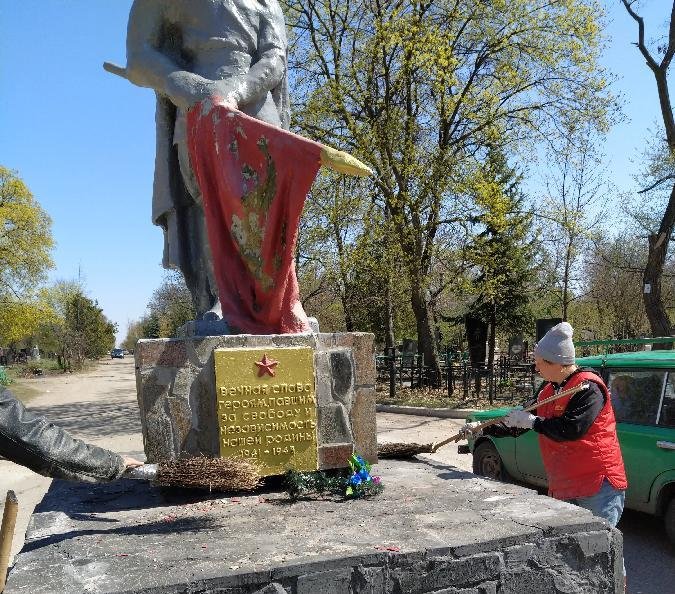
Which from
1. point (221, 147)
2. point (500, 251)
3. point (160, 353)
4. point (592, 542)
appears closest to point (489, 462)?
point (592, 542)

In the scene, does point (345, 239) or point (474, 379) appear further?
point (345, 239)

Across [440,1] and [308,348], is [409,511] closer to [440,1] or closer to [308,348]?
[308,348]

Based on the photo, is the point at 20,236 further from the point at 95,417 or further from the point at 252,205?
the point at 252,205

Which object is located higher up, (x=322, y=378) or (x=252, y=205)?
(x=252, y=205)

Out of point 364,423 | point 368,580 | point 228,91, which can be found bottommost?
point 368,580

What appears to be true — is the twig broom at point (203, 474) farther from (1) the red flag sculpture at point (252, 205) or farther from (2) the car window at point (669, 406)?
(2) the car window at point (669, 406)

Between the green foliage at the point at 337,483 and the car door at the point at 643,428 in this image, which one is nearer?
the green foliage at the point at 337,483

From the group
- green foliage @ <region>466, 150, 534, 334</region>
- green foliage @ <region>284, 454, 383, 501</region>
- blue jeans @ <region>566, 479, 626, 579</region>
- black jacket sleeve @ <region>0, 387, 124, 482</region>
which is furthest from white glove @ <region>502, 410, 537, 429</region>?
green foliage @ <region>466, 150, 534, 334</region>

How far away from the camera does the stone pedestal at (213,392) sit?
3.39 m

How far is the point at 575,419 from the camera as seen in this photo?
334 cm

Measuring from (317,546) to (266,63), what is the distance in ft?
10.2

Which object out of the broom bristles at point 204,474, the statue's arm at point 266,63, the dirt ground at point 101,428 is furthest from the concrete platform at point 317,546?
the dirt ground at point 101,428

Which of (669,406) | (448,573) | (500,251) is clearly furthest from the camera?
(500,251)

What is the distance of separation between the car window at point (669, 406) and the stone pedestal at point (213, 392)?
3.11 m
